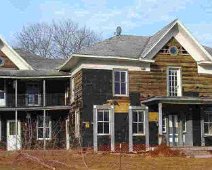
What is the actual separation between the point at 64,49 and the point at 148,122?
42.7 meters

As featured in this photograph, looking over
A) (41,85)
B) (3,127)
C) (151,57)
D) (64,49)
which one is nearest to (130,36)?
(151,57)

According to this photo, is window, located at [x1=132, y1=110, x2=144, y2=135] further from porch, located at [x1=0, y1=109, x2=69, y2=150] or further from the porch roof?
porch, located at [x1=0, y1=109, x2=69, y2=150]

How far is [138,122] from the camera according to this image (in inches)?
1384

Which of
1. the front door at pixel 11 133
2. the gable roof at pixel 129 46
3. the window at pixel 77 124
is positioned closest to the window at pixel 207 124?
the gable roof at pixel 129 46

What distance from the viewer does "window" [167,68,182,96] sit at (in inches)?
1438

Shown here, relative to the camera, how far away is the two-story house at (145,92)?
113ft

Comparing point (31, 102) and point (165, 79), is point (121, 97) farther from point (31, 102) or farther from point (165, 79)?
point (31, 102)

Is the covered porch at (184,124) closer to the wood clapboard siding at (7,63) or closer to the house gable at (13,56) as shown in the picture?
the house gable at (13,56)

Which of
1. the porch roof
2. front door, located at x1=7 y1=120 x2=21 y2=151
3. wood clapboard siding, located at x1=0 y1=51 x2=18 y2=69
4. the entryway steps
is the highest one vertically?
wood clapboard siding, located at x1=0 y1=51 x2=18 y2=69

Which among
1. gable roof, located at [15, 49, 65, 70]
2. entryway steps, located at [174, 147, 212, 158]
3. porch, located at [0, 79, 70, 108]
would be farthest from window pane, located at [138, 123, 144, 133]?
gable roof, located at [15, 49, 65, 70]

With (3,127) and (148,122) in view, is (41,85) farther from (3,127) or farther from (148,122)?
(148,122)

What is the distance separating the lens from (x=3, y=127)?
40469 millimetres

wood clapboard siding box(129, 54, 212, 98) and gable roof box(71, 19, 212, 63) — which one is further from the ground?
gable roof box(71, 19, 212, 63)

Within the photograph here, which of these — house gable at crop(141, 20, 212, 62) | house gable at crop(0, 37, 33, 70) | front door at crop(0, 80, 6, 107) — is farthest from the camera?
house gable at crop(0, 37, 33, 70)
